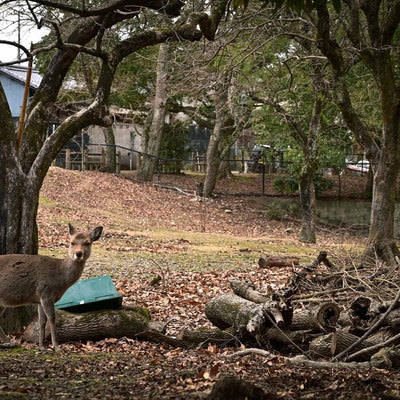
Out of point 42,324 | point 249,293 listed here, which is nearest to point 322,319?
point 249,293

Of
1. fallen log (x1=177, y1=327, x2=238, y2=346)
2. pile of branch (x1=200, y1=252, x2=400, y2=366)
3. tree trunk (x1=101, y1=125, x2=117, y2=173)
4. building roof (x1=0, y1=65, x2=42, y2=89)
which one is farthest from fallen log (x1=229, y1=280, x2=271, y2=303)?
building roof (x1=0, y1=65, x2=42, y2=89)

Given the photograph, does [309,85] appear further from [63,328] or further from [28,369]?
[28,369]

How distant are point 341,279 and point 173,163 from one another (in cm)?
3602

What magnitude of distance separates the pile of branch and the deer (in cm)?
202

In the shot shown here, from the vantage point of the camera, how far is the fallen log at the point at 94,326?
1127 centimetres

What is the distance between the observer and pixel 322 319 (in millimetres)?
10203

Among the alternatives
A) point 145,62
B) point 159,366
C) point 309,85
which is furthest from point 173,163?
point 159,366

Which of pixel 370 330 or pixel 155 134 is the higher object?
pixel 155 134

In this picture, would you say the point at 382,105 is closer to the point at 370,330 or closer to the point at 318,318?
the point at 318,318

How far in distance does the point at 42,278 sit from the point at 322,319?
3602 mm

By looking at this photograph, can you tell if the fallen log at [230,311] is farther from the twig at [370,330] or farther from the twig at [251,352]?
the twig at [370,330]

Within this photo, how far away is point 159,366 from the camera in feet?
30.8

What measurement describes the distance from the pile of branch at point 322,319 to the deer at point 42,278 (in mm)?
2020

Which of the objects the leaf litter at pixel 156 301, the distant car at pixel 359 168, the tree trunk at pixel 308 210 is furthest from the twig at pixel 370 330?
the distant car at pixel 359 168
